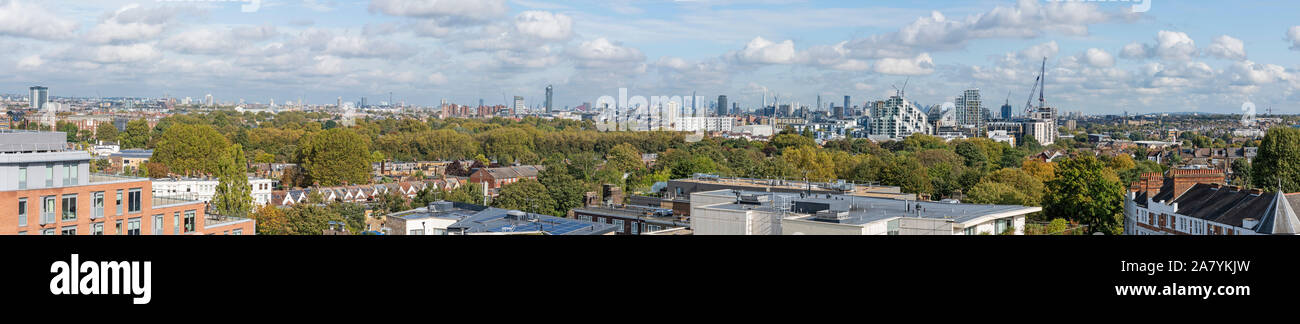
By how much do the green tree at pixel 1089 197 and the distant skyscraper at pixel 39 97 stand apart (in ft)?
172

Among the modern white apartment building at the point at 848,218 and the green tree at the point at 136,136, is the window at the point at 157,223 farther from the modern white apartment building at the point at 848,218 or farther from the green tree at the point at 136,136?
the green tree at the point at 136,136

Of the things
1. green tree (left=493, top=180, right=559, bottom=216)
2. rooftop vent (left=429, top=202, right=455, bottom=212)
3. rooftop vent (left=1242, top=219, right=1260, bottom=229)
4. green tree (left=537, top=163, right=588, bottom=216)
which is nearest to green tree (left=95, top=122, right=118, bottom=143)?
green tree (left=537, top=163, right=588, bottom=216)

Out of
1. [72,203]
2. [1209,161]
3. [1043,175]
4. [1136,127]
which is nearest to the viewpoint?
[72,203]

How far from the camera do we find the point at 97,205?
34.6 feet

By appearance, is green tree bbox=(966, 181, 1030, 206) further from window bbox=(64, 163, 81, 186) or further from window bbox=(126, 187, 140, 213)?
window bbox=(64, 163, 81, 186)

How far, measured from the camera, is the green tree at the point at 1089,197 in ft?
50.0

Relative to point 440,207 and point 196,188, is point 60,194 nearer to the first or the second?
point 440,207

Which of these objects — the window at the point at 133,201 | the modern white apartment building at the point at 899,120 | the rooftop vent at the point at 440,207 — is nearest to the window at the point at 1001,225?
the rooftop vent at the point at 440,207

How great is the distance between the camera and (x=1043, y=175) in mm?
23594

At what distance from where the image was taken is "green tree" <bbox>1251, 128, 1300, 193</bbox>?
64.8 feet
